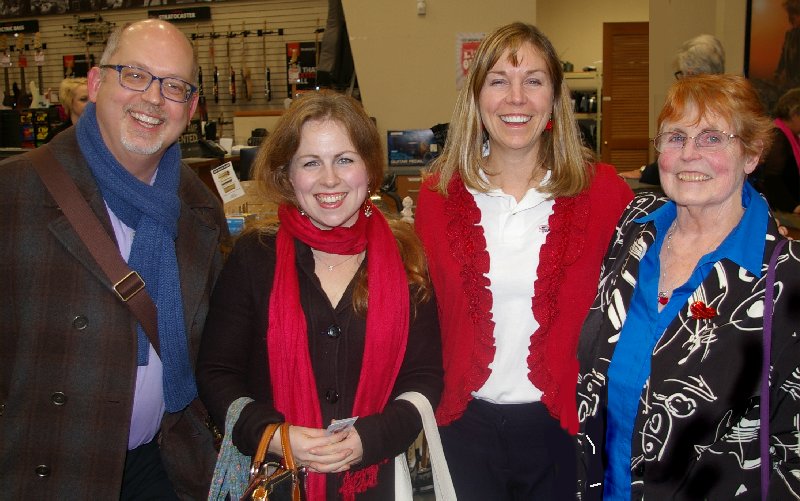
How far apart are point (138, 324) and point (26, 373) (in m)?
0.30

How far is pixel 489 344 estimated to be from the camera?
2.05 m

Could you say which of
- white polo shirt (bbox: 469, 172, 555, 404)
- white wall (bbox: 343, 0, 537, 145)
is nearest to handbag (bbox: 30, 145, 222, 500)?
white polo shirt (bbox: 469, 172, 555, 404)

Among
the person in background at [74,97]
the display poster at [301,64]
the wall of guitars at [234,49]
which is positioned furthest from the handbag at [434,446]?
the wall of guitars at [234,49]

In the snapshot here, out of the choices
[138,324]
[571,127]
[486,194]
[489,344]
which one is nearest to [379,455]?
[489,344]

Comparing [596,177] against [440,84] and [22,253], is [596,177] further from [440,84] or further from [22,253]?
[440,84]

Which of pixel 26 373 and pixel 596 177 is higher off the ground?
pixel 596 177

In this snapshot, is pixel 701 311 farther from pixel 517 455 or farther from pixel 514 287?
pixel 517 455

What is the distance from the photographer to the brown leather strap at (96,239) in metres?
1.82

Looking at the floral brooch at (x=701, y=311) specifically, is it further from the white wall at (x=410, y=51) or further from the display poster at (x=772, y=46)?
the white wall at (x=410, y=51)

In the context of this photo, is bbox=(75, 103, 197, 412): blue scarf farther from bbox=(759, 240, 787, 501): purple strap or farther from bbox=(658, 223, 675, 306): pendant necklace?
bbox=(759, 240, 787, 501): purple strap

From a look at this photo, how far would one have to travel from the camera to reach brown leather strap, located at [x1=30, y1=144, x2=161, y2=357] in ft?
5.98

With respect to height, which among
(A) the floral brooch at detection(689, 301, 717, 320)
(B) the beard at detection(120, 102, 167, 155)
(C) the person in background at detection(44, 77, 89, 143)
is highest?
(C) the person in background at detection(44, 77, 89, 143)

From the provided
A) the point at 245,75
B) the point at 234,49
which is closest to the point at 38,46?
the point at 234,49

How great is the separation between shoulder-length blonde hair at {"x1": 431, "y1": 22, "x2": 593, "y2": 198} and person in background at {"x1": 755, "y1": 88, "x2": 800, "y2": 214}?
203 cm
